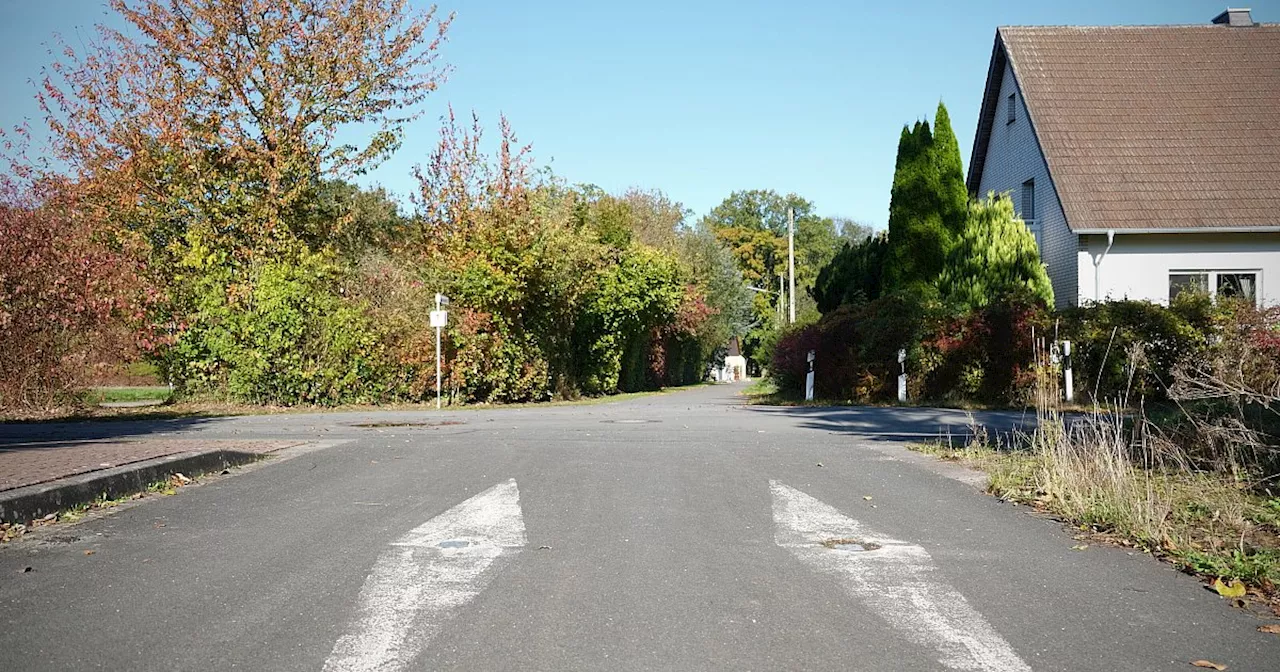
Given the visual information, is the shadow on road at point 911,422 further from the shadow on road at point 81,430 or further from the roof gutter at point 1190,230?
the shadow on road at point 81,430

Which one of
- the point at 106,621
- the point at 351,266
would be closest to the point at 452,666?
the point at 106,621

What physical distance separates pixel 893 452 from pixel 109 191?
22.8 m

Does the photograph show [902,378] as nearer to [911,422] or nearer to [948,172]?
[911,422]

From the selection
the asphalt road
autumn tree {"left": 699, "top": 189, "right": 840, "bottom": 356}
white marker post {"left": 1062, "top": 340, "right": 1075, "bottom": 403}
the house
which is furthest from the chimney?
autumn tree {"left": 699, "top": 189, "right": 840, "bottom": 356}

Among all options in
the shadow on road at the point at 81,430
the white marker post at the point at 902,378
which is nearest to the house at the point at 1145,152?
the white marker post at the point at 902,378

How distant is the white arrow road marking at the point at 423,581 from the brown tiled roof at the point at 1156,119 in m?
21.7

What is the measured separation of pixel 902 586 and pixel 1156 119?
2658cm

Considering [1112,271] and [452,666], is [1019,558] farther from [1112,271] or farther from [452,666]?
[1112,271]

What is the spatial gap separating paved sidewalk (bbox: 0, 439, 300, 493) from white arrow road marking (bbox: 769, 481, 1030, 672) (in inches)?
228

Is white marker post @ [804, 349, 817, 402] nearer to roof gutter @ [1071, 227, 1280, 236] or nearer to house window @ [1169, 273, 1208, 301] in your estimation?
roof gutter @ [1071, 227, 1280, 236]

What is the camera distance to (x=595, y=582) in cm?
569

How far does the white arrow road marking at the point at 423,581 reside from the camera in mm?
4481

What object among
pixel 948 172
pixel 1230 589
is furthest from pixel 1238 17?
pixel 1230 589

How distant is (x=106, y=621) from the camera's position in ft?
16.1
